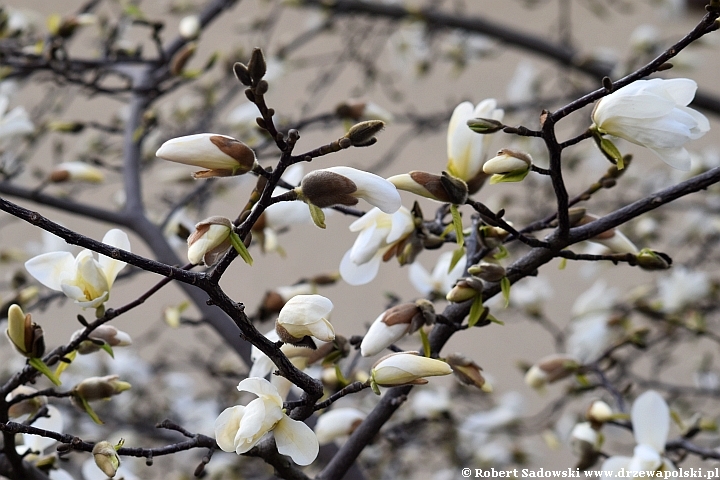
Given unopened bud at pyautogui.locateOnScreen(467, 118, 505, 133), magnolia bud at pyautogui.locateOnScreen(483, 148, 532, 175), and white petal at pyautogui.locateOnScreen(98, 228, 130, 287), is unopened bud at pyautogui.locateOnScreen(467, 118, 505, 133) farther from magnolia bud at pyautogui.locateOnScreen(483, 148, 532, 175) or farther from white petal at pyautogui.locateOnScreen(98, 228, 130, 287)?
white petal at pyautogui.locateOnScreen(98, 228, 130, 287)

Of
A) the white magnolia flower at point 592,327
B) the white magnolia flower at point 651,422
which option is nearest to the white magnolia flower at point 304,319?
the white magnolia flower at point 651,422

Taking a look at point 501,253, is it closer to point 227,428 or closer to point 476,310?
point 476,310

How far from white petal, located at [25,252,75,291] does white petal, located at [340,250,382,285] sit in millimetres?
158

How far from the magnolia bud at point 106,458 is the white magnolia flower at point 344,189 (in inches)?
5.9

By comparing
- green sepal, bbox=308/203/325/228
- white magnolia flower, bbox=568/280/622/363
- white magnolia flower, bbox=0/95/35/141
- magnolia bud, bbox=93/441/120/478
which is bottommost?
white magnolia flower, bbox=568/280/622/363

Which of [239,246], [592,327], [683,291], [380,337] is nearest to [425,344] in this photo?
[380,337]

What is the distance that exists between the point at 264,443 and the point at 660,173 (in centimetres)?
124

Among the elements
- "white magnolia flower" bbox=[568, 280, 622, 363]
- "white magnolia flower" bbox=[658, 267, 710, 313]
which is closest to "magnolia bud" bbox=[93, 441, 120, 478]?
"white magnolia flower" bbox=[568, 280, 622, 363]

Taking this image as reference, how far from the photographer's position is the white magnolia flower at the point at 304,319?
0.33 meters

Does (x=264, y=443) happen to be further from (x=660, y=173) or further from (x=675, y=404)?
(x=660, y=173)

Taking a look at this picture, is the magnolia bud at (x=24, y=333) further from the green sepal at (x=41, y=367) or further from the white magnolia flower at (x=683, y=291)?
the white magnolia flower at (x=683, y=291)

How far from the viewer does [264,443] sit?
0.35 metres

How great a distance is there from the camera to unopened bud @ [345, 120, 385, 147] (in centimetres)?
31

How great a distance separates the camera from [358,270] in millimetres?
437
